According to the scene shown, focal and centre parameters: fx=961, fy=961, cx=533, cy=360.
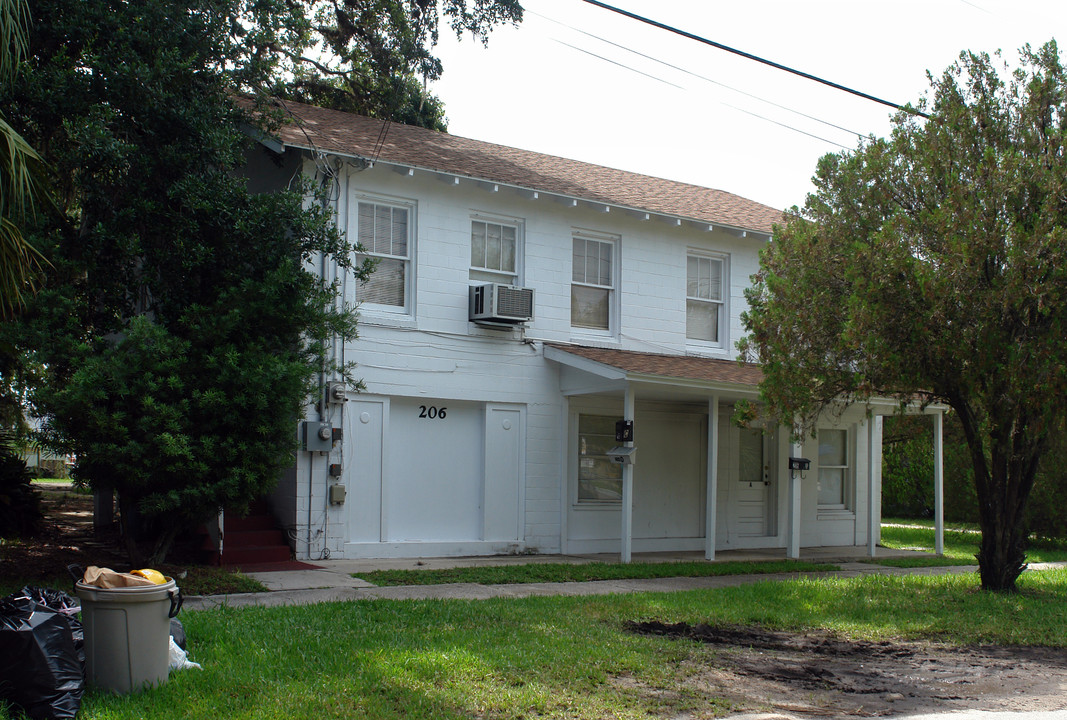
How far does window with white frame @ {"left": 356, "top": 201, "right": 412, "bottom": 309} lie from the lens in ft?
45.5

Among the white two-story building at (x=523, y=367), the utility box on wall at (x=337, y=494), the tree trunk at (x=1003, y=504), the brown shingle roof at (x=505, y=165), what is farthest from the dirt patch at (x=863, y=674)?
the brown shingle roof at (x=505, y=165)

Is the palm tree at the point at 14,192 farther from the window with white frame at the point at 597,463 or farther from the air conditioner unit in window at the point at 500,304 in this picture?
the window with white frame at the point at 597,463

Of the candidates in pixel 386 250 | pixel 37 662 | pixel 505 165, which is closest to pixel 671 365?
pixel 505 165

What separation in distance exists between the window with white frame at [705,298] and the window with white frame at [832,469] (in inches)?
130

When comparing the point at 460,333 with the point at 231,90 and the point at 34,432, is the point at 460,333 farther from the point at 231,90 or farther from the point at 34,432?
the point at 34,432

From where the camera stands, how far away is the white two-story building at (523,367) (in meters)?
13.6

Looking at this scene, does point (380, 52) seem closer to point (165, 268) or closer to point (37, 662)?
point (165, 268)

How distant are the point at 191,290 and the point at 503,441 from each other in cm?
565

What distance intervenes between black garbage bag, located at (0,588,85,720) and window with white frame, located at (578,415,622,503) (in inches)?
420

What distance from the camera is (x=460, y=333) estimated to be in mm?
14508

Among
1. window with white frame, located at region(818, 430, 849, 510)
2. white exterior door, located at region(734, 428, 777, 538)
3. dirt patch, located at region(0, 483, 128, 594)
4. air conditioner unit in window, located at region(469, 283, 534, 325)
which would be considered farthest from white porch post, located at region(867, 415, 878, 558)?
dirt patch, located at region(0, 483, 128, 594)

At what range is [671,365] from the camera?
1524 centimetres

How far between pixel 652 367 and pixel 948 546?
9007 millimetres

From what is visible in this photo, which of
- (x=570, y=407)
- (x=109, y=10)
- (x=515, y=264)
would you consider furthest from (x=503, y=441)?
(x=109, y=10)
